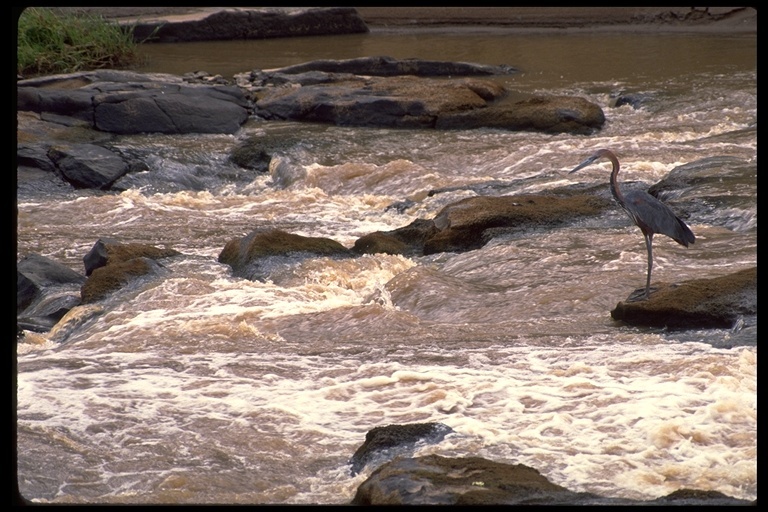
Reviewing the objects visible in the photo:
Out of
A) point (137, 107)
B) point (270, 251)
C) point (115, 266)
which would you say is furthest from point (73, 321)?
point (137, 107)

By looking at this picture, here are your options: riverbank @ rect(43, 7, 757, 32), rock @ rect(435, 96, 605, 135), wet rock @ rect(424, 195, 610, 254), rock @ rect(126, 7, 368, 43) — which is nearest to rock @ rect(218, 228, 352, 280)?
wet rock @ rect(424, 195, 610, 254)

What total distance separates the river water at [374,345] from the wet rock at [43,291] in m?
0.33

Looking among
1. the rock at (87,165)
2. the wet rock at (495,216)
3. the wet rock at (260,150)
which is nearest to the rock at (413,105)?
the wet rock at (260,150)

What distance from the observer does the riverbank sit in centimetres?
1728

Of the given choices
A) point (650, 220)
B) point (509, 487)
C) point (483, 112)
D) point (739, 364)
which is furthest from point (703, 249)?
point (483, 112)

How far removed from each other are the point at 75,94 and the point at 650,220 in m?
7.81

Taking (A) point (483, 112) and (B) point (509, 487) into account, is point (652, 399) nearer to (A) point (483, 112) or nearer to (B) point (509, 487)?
(B) point (509, 487)

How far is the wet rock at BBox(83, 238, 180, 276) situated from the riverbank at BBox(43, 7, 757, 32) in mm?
10454

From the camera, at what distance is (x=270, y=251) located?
6930mm

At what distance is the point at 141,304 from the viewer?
6.21m

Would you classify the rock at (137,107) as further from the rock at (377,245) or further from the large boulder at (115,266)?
the rock at (377,245)

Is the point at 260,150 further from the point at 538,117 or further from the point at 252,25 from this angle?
the point at 252,25

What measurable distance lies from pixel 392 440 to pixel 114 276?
3.19m

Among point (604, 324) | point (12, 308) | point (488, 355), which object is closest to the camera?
point (12, 308)
